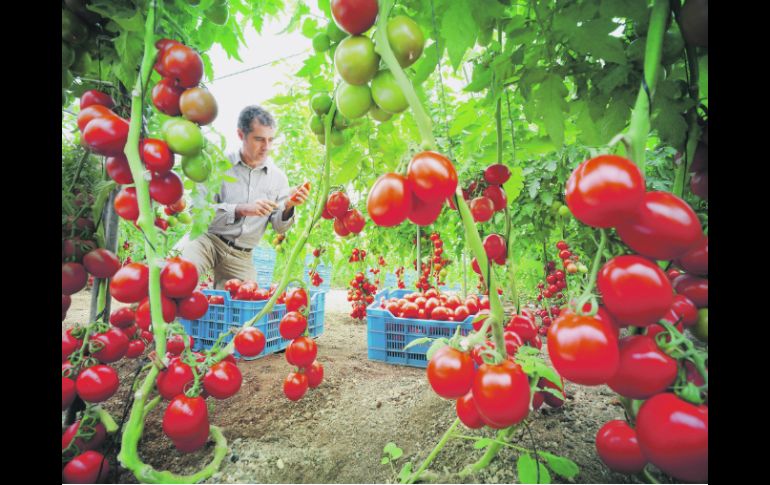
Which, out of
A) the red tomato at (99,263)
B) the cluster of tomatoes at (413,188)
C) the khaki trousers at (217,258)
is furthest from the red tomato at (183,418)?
the khaki trousers at (217,258)

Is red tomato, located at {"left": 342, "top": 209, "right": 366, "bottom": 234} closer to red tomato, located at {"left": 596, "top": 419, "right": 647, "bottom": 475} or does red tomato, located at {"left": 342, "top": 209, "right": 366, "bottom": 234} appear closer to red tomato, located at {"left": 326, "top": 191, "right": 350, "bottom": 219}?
red tomato, located at {"left": 326, "top": 191, "right": 350, "bottom": 219}

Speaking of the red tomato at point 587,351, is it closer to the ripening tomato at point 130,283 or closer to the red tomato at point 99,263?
the ripening tomato at point 130,283

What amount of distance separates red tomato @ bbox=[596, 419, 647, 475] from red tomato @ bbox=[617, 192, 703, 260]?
374 millimetres

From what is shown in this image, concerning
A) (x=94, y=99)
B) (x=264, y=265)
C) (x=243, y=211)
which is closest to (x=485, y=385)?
(x=94, y=99)

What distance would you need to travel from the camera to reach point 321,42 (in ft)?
3.61

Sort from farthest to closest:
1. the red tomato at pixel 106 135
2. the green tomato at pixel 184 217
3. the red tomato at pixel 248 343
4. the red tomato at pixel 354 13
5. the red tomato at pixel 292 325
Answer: the green tomato at pixel 184 217 < the red tomato at pixel 292 325 < the red tomato at pixel 248 343 < the red tomato at pixel 106 135 < the red tomato at pixel 354 13

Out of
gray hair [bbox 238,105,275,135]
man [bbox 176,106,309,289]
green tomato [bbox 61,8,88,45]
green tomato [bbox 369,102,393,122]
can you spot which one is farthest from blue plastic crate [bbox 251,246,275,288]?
green tomato [bbox 369,102,393,122]

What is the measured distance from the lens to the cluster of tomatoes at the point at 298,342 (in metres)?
1.40

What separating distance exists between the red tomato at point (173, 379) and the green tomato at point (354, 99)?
31.4 inches

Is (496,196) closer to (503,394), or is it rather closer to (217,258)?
(503,394)
